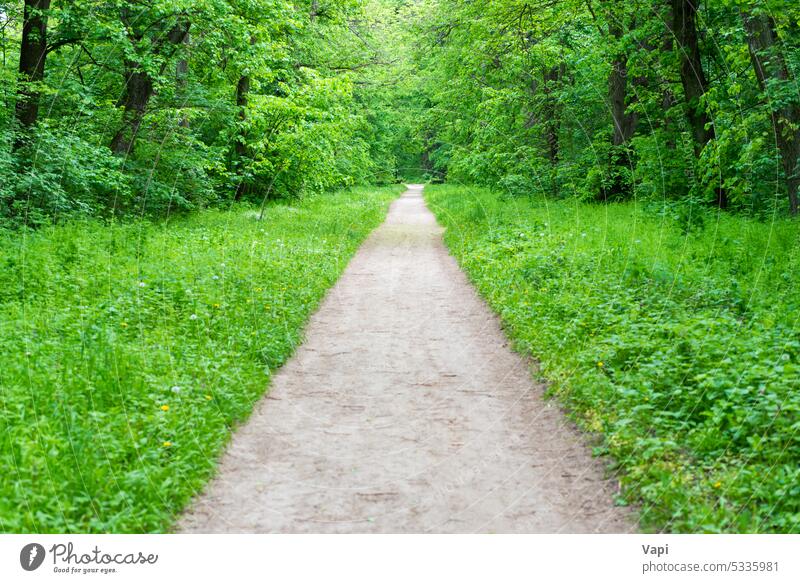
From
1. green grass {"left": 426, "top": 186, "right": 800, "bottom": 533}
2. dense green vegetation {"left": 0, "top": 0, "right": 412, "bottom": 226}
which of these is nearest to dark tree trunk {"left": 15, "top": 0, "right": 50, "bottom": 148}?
dense green vegetation {"left": 0, "top": 0, "right": 412, "bottom": 226}

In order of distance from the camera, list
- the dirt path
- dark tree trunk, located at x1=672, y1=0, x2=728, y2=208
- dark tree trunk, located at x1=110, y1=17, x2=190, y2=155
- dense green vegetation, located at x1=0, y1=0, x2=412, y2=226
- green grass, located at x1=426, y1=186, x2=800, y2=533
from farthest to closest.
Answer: dark tree trunk, located at x1=110, y1=17, x2=190, y2=155, dark tree trunk, located at x1=672, y1=0, x2=728, y2=208, dense green vegetation, located at x1=0, y1=0, x2=412, y2=226, the dirt path, green grass, located at x1=426, y1=186, x2=800, y2=533

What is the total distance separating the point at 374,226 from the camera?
21922 millimetres

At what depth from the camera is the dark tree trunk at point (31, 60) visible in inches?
500

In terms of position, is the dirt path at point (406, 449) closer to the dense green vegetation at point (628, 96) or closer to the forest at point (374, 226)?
the forest at point (374, 226)

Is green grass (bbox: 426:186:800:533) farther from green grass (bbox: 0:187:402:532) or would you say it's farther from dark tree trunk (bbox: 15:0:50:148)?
dark tree trunk (bbox: 15:0:50:148)

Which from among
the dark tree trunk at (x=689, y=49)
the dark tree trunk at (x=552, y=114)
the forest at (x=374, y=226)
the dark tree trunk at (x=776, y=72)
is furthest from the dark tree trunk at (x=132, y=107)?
the dark tree trunk at (x=776, y=72)

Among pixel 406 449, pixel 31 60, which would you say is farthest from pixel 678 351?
pixel 31 60

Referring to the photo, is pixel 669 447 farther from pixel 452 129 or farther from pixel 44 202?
pixel 452 129

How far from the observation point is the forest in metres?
4.92

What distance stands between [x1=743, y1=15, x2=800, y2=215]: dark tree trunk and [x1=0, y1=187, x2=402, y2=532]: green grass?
27.6 ft

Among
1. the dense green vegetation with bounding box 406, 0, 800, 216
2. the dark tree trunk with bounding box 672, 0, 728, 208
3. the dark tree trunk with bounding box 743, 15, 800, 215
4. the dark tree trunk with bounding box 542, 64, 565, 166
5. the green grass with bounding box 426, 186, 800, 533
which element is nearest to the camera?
the green grass with bounding box 426, 186, 800, 533

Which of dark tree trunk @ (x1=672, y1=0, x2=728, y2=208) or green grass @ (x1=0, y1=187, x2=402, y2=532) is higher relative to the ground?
dark tree trunk @ (x1=672, y1=0, x2=728, y2=208)

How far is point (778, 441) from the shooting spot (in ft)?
15.3

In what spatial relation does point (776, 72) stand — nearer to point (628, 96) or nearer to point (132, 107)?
point (628, 96)
